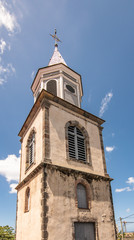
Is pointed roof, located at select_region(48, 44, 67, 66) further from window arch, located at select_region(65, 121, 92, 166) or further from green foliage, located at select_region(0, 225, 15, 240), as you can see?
green foliage, located at select_region(0, 225, 15, 240)

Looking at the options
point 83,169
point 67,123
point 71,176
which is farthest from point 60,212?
point 67,123

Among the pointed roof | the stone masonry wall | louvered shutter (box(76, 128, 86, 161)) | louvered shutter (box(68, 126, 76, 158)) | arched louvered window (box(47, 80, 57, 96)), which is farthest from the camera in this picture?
the pointed roof

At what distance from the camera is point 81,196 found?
1144cm

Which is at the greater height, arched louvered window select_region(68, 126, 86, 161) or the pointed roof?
the pointed roof

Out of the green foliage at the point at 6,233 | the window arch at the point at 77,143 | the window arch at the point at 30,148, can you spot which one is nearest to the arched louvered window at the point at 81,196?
the window arch at the point at 77,143

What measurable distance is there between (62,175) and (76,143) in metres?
2.95

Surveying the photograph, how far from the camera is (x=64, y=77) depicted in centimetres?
1630

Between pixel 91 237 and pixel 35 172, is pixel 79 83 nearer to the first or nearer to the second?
pixel 35 172

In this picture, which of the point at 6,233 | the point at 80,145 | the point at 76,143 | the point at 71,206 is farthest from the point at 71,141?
the point at 6,233

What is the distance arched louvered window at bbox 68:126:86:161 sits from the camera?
41.9 feet

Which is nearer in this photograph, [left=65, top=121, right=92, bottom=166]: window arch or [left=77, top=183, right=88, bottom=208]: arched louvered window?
[left=77, top=183, right=88, bottom=208]: arched louvered window

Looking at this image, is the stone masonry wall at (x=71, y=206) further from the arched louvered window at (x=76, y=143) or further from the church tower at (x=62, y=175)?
the arched louvered window at (x=76, y=143)

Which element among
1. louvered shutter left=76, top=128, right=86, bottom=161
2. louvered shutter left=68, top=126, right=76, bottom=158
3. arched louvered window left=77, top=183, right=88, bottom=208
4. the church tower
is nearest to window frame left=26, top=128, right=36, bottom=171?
the church tower

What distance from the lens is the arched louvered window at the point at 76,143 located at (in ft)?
41.9
